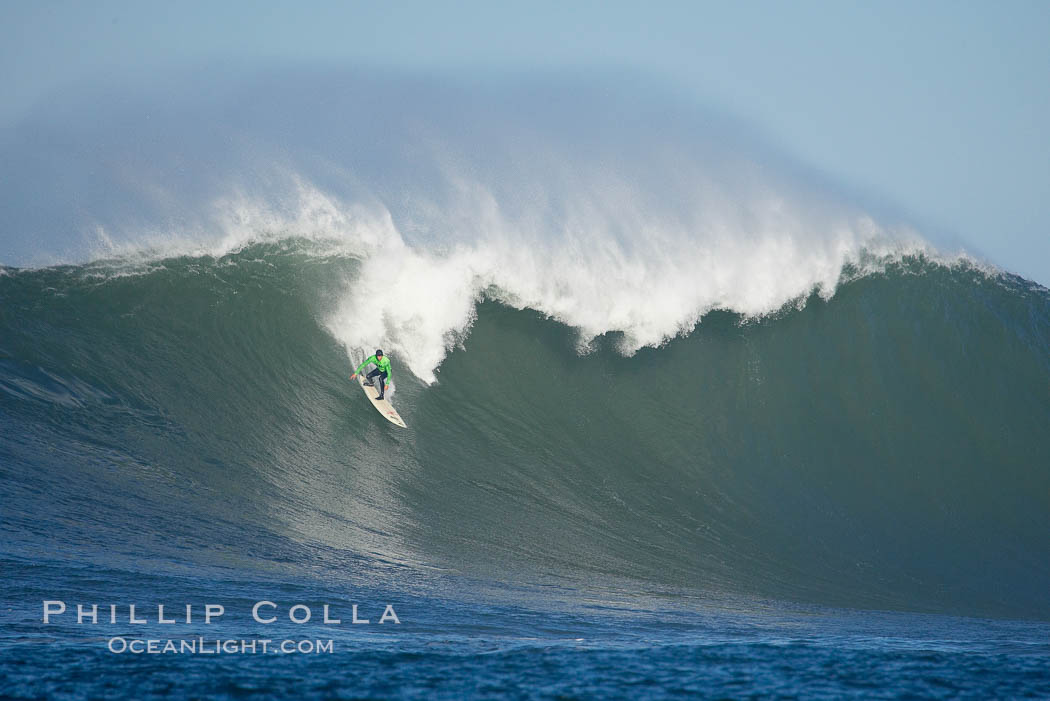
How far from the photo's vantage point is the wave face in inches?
278

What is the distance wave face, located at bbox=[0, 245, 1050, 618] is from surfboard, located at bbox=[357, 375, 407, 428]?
0.40 ft

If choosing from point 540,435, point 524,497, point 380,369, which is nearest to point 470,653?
point 524,497

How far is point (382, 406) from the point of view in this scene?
1016 cm

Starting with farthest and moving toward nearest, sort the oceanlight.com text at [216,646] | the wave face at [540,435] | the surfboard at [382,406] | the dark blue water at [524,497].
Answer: the surfboard at [382,406]
the wave face at [540,435]
the dark blue water at [524,497]
the oceanlight.com text at [216,646]

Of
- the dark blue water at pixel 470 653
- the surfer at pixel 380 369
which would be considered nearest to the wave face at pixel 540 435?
the surfer at pixel 380 369

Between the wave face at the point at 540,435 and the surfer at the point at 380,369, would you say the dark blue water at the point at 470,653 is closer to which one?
the wave face at the point at 540,435

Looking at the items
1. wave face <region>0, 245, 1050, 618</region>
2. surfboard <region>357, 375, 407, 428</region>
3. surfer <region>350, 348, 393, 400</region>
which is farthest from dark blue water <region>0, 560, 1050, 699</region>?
surfer <region>350, 348, 393, 400</region>

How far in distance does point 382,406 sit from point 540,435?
72.9 inches

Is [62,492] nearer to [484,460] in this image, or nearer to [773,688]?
[484,460]

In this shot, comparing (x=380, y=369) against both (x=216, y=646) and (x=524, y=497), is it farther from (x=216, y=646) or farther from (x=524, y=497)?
(x=216, y=646)

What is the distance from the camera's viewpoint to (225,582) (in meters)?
5.46

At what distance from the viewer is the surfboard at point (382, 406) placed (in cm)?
994

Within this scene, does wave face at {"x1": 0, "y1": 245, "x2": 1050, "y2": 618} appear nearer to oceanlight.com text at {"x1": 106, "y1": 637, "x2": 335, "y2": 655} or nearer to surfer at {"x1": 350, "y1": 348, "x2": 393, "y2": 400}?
surfer at {"x1": 350, "y1": 348, "x2": 393, "y2": 400}

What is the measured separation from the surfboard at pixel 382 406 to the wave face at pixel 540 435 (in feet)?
0.40
